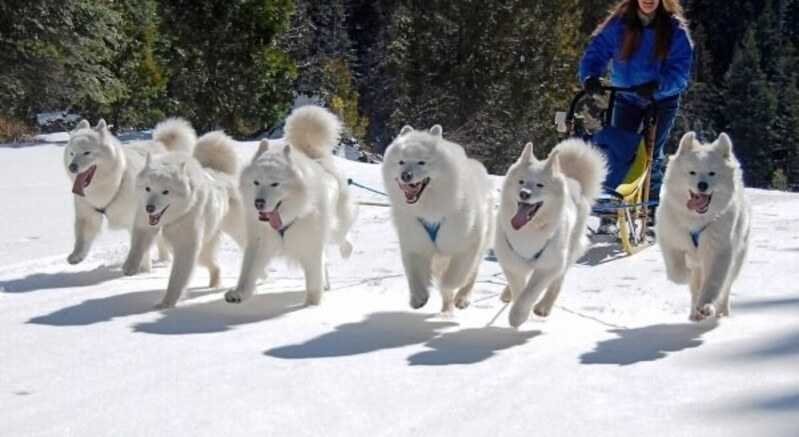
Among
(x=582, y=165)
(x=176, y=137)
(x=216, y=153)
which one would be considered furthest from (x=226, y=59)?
(x=582, y=165)

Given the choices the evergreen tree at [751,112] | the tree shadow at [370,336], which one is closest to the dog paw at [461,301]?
the tree shadow at [370,336]

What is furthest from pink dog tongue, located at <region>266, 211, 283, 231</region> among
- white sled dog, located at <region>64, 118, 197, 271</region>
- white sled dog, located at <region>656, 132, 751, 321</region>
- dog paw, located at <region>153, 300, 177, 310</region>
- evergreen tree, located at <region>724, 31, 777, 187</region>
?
evergreen tree, located at <region>724, 31, 777, 187</region>

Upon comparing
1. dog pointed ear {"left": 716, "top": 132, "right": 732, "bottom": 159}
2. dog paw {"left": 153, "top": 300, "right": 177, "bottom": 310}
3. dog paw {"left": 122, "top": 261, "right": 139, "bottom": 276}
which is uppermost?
dog pointed ear {"left": 716, "top": 132, "right": 732, "bottom": 159}

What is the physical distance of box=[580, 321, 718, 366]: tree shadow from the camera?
3.82 meters

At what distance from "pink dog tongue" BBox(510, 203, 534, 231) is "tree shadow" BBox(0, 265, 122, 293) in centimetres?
254

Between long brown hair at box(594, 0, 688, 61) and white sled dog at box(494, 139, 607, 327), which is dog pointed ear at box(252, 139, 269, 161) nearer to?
white sled dog at box(494, 139, 607, 327)

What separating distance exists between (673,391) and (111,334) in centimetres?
236

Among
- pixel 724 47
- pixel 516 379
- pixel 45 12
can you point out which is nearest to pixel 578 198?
pixel 516 379

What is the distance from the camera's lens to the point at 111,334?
426cm

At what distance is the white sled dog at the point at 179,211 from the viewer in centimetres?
490

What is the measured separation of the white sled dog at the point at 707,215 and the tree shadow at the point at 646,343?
91mm

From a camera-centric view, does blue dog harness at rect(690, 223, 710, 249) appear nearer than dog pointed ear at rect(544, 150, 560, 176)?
No

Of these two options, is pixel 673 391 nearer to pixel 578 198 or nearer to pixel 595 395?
pixel 595 395

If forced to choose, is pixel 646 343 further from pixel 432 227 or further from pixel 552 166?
pixel 432 227
